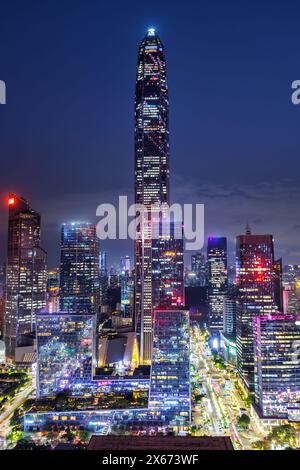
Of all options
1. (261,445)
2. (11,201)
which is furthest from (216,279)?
(261,445)

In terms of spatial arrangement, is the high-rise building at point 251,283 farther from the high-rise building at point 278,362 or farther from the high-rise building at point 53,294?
the high-rise building at point 53,294

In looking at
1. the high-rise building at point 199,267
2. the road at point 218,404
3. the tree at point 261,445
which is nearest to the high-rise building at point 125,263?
the high-rise building at point 199,267

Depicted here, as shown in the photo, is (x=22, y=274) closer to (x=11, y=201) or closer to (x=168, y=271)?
(x=11, y=201)

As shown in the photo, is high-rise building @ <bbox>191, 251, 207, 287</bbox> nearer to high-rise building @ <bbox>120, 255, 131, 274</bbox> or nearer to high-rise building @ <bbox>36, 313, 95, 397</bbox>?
high-rise building @ <bbox>120, 255, 131, 274</bbox>

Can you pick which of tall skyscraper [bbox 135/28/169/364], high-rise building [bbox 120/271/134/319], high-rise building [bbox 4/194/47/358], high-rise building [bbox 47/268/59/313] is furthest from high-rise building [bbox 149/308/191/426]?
high-rise building [bbox 120/271/134/319]

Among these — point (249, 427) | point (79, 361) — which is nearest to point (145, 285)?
point (79, 361)

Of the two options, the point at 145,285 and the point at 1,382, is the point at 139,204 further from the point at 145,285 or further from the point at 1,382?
the point at 1,382
